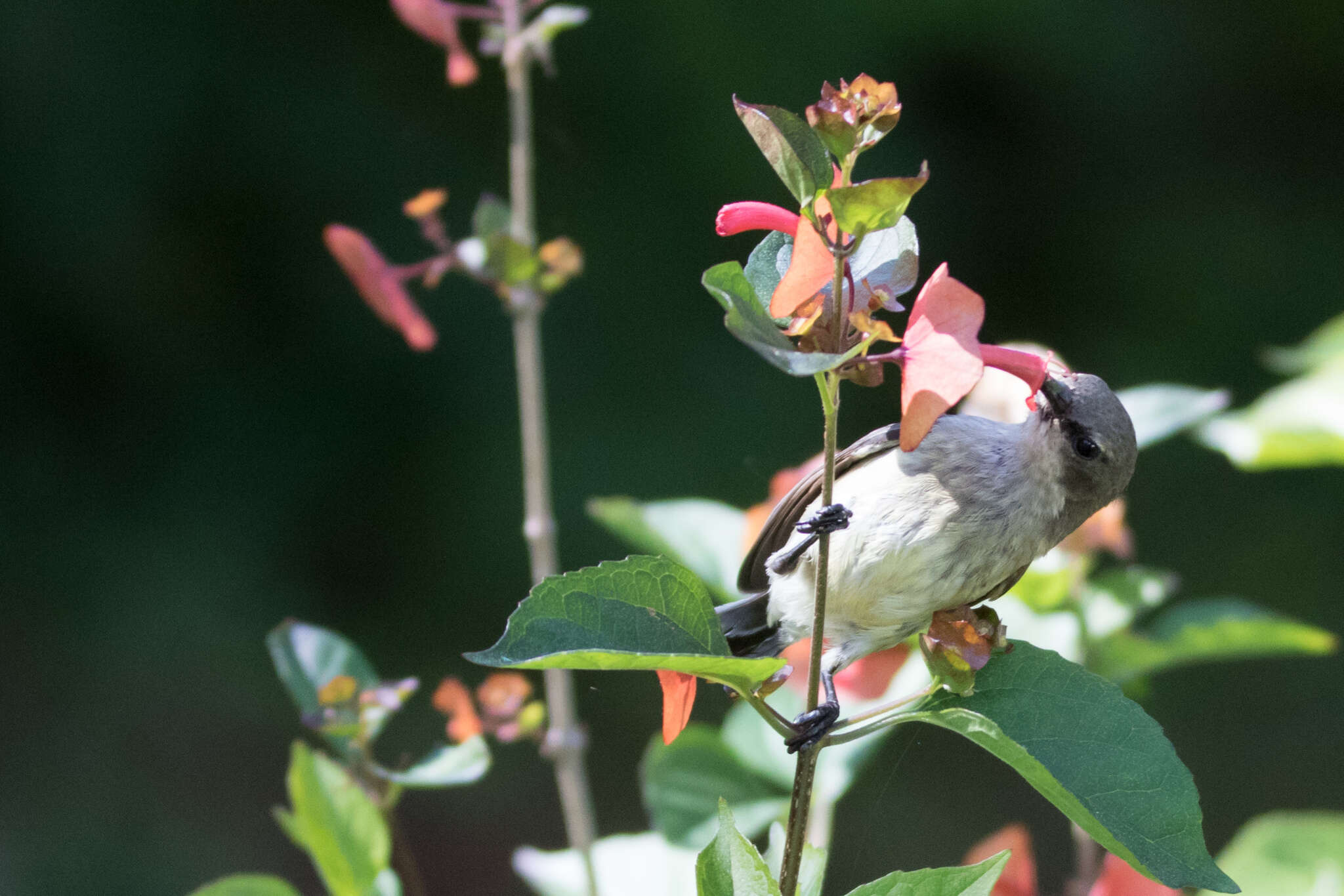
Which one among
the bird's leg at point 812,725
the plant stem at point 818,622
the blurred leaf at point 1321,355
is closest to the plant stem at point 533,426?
the bird's leg at point 812,725

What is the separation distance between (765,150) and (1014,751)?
0.29 m

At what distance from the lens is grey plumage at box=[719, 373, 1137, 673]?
2.78ft

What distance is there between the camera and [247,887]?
80 centimetres

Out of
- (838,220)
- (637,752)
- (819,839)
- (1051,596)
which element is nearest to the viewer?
(838,220)

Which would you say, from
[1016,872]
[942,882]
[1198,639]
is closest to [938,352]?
[942,882]

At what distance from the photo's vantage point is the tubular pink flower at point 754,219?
549 mm

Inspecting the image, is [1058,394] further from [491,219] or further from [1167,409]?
[491,219]

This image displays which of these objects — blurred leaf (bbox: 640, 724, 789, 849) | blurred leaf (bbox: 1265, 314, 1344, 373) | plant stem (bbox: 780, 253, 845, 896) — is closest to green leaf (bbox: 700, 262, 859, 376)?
plant stem (bbox: 780, 253, 845, 896)

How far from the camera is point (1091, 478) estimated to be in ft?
2.91

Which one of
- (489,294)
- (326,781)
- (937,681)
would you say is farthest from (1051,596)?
(489,294)

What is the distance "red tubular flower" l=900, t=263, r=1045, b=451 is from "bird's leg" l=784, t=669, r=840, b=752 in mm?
154

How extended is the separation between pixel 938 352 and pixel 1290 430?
0.83m

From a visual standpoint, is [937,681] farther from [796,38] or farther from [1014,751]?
[796,38]

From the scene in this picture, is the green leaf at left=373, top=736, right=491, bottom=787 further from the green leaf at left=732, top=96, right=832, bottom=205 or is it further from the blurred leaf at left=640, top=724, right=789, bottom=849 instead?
the green leaf at left=732, top=96, right=832, bottom=205
